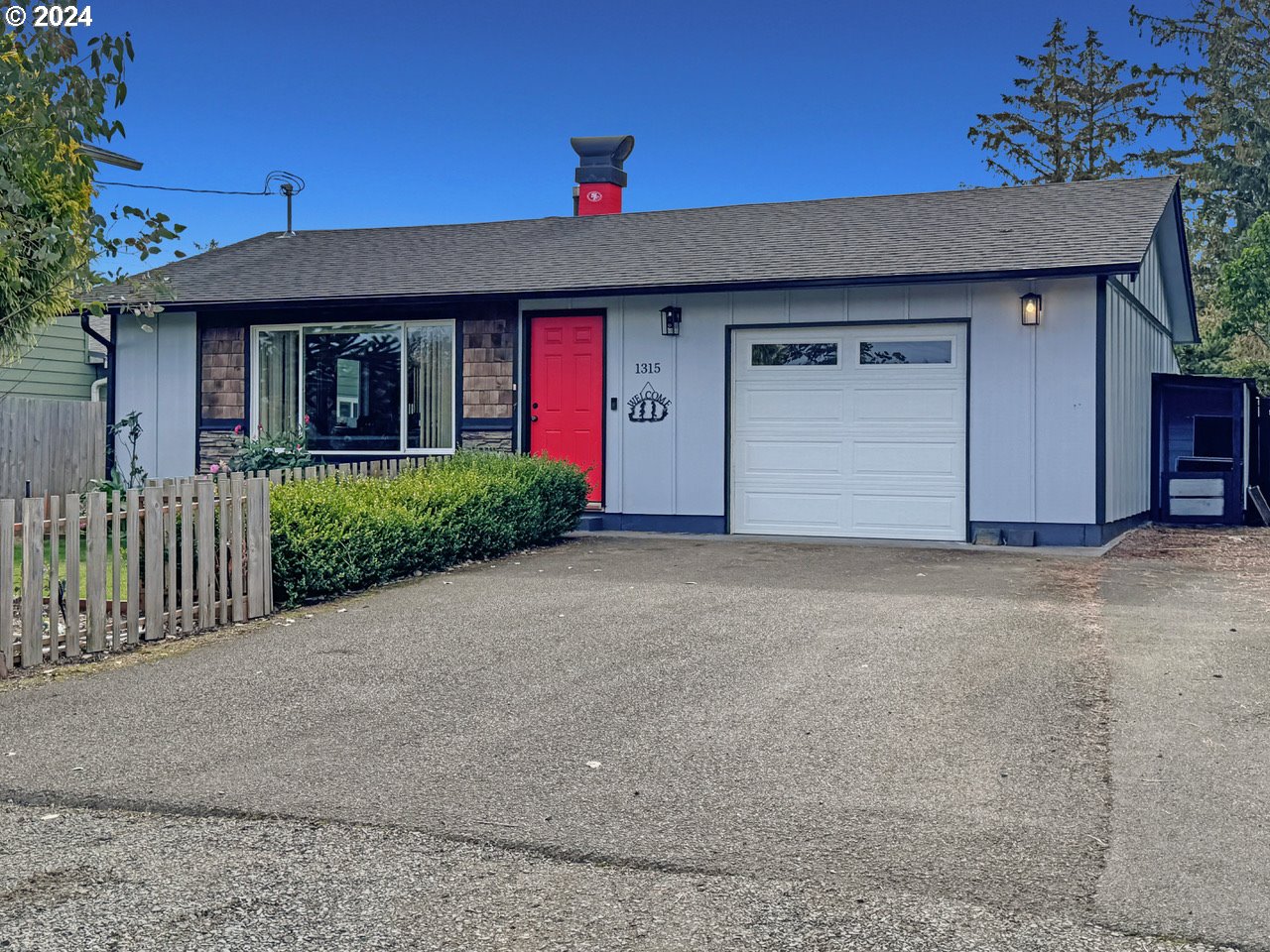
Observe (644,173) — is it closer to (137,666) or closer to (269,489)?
(269,489)

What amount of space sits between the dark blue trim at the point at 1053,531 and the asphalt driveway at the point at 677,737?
362cm

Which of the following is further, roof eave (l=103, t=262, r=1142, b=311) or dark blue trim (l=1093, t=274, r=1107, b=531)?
dark blue trim (l=1093, t=274, r=1107, b=531)

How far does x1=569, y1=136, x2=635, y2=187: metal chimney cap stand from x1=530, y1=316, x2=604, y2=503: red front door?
15.1 ft

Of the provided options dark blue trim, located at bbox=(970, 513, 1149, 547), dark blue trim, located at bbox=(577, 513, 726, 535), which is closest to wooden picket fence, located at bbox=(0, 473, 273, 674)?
dark blue trim, located at bbox=(577, 513, 726, 535)

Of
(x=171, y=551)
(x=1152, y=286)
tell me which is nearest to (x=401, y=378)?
(x=171, y=551)

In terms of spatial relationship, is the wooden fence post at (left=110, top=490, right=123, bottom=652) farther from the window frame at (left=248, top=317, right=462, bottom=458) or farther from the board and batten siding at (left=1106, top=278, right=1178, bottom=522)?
the board and batten siding at (left=1106, top=278, right=1178, bottom=522)

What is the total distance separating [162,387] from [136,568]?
9200mm

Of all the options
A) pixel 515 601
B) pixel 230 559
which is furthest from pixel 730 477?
pixel 230 559

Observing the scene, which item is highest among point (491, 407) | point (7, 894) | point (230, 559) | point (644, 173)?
point (644, 173)

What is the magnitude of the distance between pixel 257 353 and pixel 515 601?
7.94 m

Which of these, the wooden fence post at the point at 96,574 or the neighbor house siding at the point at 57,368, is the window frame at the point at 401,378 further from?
the neighbor house siding at the point at 57,368

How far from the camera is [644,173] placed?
113 feet

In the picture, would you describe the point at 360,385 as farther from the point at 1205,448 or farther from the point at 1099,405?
the point at 1205,448

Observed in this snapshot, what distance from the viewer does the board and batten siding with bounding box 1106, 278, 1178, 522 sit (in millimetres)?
12414
